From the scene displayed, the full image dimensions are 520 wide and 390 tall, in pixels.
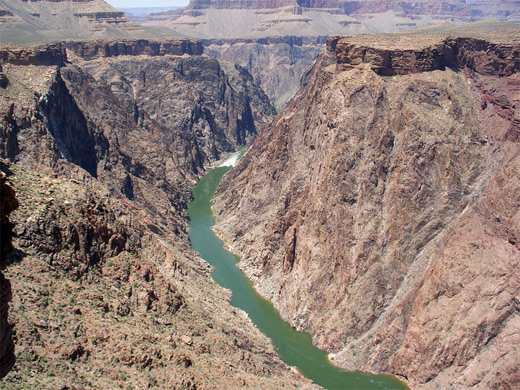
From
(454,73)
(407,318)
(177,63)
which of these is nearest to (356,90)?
(454,73)

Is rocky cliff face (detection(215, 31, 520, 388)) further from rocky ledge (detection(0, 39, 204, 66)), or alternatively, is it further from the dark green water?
rocky ledge (detection(0, 39, 204, 66))

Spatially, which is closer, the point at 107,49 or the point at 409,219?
the point at 409,219

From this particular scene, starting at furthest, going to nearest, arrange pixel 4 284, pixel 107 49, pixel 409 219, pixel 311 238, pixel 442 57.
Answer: pixel 107 49, pixel 442 57, pixel 311 238, pixel 409 219, pixel 4 284

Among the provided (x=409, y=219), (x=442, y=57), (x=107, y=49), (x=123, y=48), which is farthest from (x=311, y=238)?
(x=123, y=48)

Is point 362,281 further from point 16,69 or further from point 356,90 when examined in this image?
point 16,69

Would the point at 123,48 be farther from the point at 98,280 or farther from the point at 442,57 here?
the point at 98,280

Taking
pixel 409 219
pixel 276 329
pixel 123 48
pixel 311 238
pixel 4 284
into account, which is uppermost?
pixel 4 284
